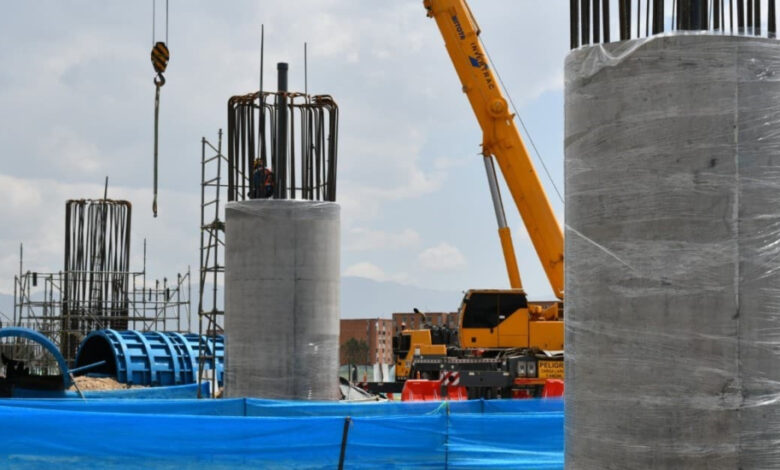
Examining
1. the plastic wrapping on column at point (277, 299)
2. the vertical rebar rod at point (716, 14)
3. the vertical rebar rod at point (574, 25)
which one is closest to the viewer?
the vertical rebar rod at point (716, 14)

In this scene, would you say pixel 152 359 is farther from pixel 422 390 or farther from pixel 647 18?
pixel 647 18

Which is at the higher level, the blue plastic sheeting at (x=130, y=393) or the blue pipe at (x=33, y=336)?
the blue pipe at (x=33, y=336)

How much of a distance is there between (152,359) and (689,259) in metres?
19.1

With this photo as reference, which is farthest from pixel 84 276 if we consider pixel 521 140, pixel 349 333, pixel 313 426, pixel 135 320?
pixel 349 333

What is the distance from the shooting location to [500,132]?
22344 millimetres

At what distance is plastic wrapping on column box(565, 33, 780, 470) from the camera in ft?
19.0

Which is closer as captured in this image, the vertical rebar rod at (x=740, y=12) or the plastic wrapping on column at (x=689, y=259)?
the plastic wrapping on column at (x=689, y=259)

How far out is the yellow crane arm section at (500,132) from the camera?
22.0 metres

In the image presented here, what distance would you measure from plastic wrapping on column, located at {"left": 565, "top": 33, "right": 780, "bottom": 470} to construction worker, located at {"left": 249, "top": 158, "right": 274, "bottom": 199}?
12001mm

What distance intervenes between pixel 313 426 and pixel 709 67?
544 centimetres

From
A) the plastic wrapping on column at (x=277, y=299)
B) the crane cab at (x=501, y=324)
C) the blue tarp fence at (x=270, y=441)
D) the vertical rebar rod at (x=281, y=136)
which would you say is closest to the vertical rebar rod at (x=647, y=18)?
the blue tarp fence at (x=270, y=441)

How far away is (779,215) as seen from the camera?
592 cm

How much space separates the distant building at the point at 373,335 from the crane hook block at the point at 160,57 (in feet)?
90.5

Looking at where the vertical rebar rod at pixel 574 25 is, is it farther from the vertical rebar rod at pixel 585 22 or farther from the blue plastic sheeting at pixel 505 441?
the blue plastic sheeting at pixel 505 441
